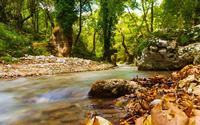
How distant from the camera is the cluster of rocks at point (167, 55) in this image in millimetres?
19156

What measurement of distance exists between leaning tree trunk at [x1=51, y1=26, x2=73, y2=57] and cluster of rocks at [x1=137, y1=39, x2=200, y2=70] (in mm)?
11443

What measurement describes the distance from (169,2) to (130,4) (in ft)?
54.0

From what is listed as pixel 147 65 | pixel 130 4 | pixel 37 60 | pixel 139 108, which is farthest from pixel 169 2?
pixel 139 108

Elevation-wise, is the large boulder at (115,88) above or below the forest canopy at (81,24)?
below

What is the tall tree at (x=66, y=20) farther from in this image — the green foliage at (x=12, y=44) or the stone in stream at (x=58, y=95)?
the stone in stream at (x=58, y=95)

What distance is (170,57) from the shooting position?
1945 centimetres

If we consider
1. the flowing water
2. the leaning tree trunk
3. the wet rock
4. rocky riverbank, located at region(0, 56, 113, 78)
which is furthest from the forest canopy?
the flowing water

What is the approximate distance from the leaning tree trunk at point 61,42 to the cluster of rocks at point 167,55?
11.4 metres

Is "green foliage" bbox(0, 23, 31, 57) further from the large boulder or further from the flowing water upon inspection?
the large boulder

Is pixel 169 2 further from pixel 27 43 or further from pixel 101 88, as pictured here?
pixel 101 88

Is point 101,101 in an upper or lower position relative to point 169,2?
lower

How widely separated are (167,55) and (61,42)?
13.5 metres

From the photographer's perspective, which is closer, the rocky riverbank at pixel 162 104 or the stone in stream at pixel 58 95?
the rocky riverbank at pixel 162 104

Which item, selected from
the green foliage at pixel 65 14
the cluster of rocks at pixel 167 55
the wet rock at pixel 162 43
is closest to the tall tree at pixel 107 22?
the green foliage at pixel 65 14
